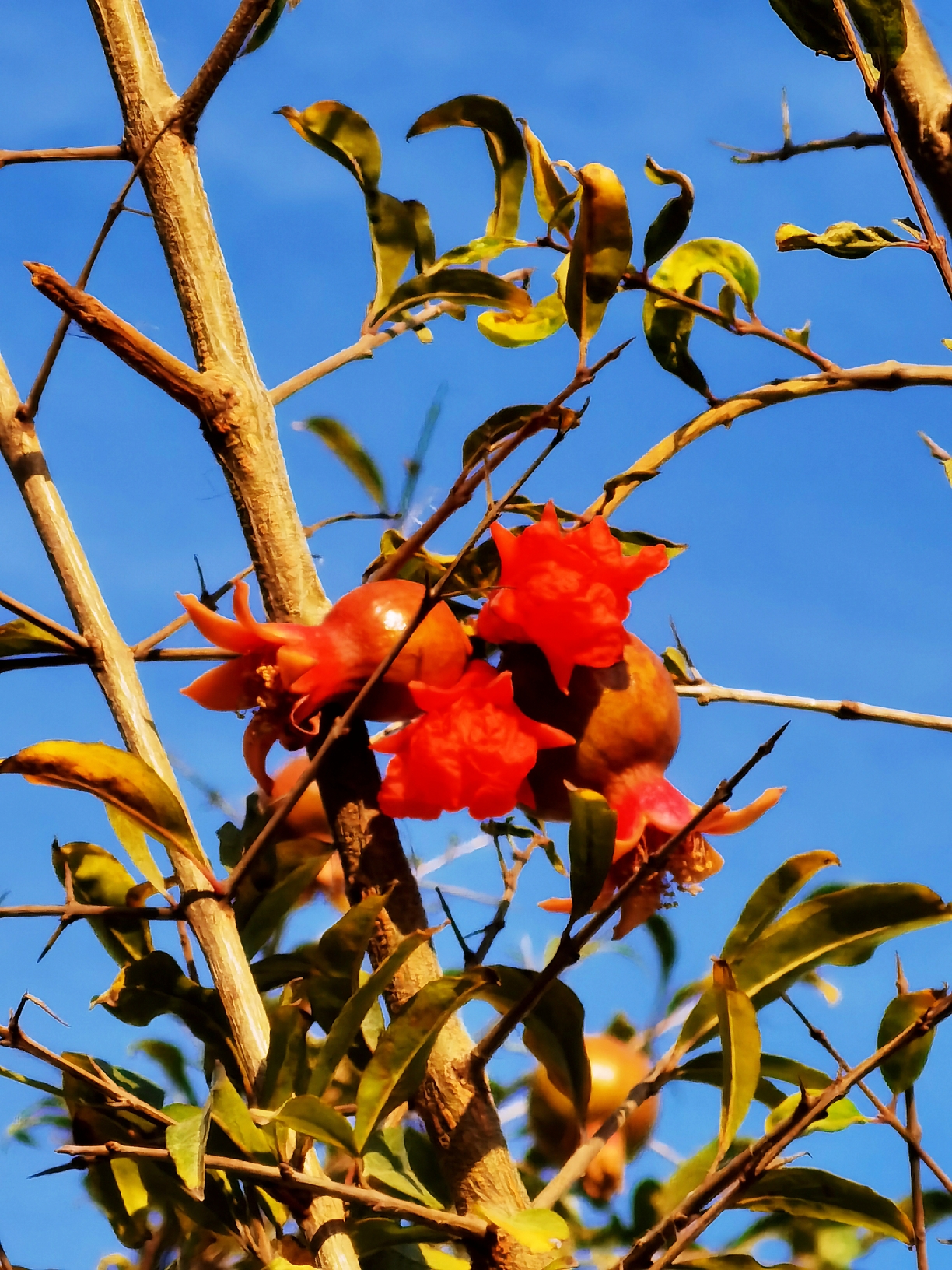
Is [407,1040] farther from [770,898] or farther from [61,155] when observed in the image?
[61,155]

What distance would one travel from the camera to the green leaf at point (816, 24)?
1.34 meters

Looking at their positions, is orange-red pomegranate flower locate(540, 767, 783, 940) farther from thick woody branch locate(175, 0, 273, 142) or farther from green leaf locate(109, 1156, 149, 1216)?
thick woody branch locate(175, 0, 273, 142)

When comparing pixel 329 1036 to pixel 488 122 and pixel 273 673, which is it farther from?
pixel 488 122

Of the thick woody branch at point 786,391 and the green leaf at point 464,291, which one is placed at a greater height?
the green leaf at point 464,291

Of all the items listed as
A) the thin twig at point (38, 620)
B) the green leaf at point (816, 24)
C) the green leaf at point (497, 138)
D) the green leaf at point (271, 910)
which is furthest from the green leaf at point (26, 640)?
the green leaf at point (816, 24)

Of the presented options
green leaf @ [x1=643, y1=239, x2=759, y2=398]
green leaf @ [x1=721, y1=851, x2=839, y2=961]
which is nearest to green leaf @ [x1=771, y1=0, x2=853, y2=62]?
green leaf @ [x1=643, y1=239, x2=759, y2=398]

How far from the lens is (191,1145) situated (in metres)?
0.85

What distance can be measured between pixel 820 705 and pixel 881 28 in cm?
70

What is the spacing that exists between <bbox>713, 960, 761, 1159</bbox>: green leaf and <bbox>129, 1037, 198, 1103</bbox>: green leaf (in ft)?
2.68

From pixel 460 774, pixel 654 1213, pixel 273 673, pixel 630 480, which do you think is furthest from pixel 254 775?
pixel 654 1213

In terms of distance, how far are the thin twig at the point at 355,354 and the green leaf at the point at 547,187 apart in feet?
0.60

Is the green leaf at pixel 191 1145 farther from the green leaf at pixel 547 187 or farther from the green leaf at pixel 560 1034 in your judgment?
the green leaf at pixel 547 187

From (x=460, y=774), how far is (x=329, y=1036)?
23 cm

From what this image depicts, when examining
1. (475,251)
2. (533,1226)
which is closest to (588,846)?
(533,1226)
